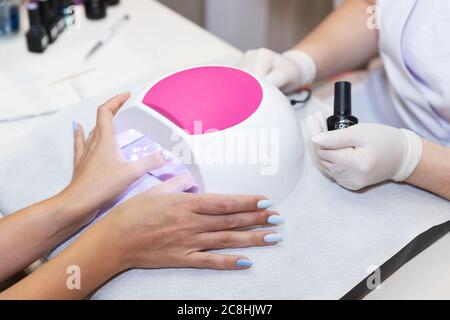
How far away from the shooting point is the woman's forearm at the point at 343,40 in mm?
1026

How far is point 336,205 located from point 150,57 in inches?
21.8

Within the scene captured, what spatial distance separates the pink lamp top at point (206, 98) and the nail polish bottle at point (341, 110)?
12cm

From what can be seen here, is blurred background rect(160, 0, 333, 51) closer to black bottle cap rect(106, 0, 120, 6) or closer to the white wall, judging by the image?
the white wall

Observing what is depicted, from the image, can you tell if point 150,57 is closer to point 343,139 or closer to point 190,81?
point 190,81

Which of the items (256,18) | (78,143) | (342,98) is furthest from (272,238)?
(256,18)

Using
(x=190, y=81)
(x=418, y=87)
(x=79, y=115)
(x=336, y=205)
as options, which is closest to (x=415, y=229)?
(x=336, y=205)

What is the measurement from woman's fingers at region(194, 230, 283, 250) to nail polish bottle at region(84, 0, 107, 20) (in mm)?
736

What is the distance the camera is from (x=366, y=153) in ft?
2.36

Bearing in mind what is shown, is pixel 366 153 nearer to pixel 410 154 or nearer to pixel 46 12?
pixel 410 154

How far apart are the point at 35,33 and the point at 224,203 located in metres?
0.66

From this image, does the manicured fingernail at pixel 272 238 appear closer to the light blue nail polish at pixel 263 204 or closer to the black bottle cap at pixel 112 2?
the light blue nail polish at pixel 263 204

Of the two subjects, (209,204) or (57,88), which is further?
(57,88)
